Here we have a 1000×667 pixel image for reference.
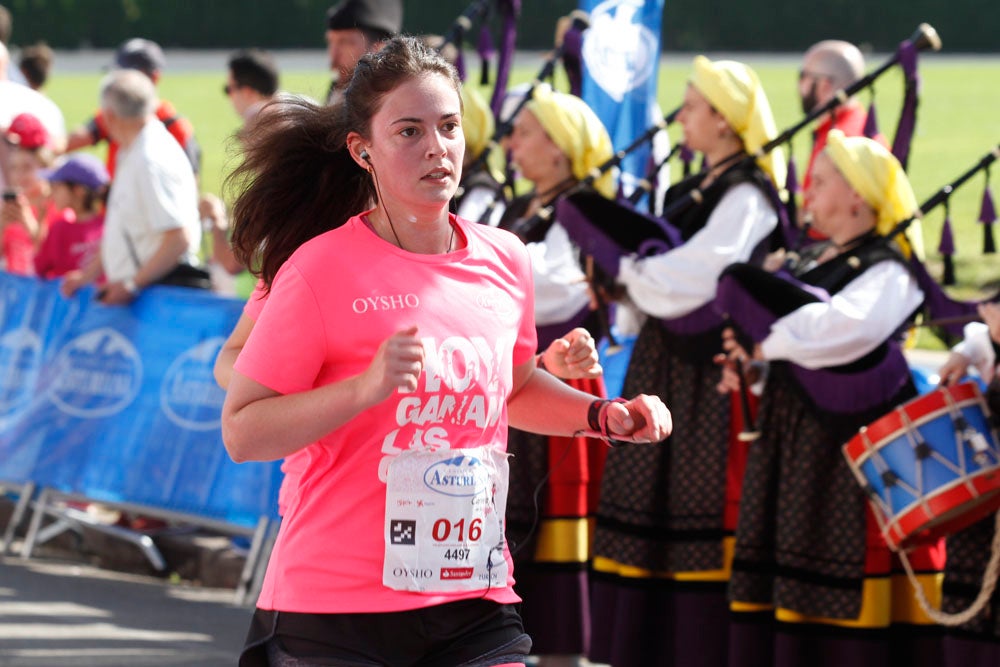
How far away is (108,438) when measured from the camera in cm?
753

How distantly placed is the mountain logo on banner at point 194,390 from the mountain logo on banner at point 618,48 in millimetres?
1873

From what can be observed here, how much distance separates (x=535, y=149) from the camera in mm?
6023

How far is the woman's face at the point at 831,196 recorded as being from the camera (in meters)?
5.26

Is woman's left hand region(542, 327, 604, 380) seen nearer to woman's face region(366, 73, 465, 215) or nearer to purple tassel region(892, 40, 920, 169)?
woman's face region(366, 73, 465, 215)

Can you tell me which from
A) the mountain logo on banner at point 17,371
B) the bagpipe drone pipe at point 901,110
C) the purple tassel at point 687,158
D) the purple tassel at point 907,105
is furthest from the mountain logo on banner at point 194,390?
the purple tassel at point 907,105

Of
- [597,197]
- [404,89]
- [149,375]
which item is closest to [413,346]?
[404,89]

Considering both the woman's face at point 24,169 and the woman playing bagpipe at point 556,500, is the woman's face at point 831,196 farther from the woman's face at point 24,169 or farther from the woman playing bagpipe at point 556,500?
A: the woman's face at point 24,169

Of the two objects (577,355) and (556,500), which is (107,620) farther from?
(577,355)

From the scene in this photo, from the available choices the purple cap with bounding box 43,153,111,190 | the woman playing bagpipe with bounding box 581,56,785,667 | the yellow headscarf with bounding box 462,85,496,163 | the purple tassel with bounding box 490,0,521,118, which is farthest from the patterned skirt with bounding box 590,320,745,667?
the purple cap with bounding box 43,153,111,190

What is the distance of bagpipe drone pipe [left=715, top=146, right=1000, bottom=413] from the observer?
515 cm

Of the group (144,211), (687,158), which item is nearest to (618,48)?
(687,158)

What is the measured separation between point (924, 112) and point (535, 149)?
21637mm

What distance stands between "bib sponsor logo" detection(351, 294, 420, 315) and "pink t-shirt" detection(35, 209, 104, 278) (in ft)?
17.8

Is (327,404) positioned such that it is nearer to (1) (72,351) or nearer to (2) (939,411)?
(2) (939,411)
